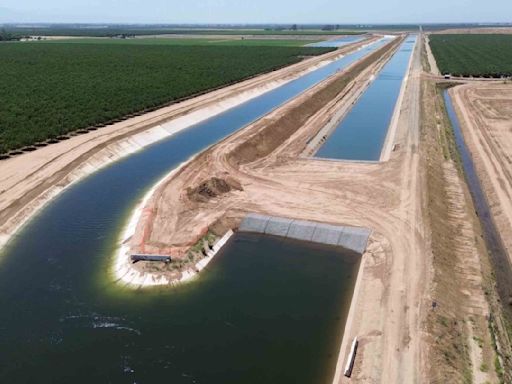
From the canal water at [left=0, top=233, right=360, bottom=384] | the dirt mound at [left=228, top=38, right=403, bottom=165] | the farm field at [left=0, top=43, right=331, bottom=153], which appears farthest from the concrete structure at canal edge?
the farm field at [left=0, top=43, right=331, bottom=153]

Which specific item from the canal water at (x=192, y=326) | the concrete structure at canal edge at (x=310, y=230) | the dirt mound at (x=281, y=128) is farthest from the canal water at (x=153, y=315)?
the dirt mound at (x=281, y=128)

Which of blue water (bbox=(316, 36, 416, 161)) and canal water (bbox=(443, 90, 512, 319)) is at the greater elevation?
blue water (bbox=(316, 36, 416, 161))

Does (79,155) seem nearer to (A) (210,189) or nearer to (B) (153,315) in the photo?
(A) (210,189)

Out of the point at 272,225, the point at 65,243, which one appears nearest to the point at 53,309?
the point at 65,243

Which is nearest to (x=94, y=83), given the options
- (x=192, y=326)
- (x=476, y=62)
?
(x=192, y=326)

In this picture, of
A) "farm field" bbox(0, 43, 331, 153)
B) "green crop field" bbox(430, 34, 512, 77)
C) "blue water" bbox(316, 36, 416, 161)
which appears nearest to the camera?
"blue water" bbox(316, 36, 416, 161)

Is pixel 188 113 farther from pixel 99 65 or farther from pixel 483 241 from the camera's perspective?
pixel 99 65

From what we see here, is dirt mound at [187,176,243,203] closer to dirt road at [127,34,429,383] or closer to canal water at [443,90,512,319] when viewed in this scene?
dirt road at [127,34,429,383]
